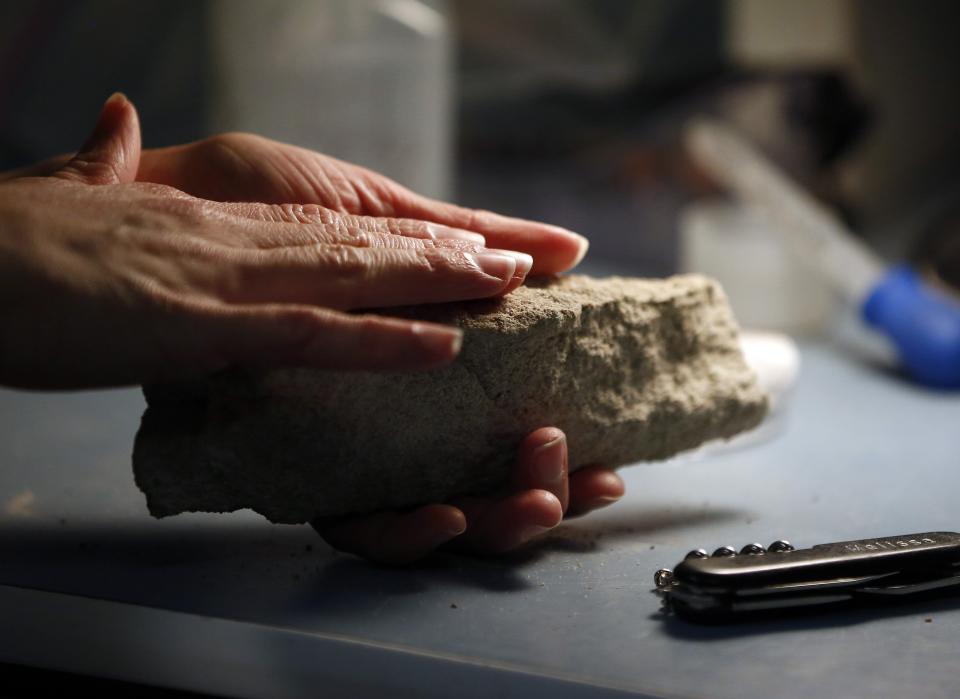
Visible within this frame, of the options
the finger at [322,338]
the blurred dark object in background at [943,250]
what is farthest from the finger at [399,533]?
the blurred dark object in background at [943,250]

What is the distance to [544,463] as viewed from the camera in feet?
2.36

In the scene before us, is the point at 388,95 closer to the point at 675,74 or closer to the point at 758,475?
the point at 675,74

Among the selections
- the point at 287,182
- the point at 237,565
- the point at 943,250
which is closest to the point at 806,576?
the point at 237,565

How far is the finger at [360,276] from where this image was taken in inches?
24.7

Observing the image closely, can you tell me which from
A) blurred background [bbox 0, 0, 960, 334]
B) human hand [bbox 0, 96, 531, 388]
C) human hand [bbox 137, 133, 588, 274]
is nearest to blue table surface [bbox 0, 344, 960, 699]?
human hand [bbox 0, 96, 531, 388]

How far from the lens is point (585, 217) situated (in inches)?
85.6

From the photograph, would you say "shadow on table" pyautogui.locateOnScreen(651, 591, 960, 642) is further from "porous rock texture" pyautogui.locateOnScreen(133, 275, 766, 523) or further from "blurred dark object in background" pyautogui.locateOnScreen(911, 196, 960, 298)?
"blurred dark object in background" pyautogui.locateOnScreen(911, 196, 960, 298)

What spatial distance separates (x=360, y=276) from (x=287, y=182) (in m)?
0.26

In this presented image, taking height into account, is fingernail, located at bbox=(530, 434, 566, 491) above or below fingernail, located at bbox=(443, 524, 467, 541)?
above

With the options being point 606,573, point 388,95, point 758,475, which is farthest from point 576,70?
point 606,573

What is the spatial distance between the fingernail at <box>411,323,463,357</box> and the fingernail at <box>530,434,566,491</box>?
0.50 ft

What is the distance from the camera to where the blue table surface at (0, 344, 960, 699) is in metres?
0.57

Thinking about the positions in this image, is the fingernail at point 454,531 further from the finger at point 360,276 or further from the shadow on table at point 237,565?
the finger at point 360,276

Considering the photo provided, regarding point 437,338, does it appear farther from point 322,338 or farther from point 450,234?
point 450,234
